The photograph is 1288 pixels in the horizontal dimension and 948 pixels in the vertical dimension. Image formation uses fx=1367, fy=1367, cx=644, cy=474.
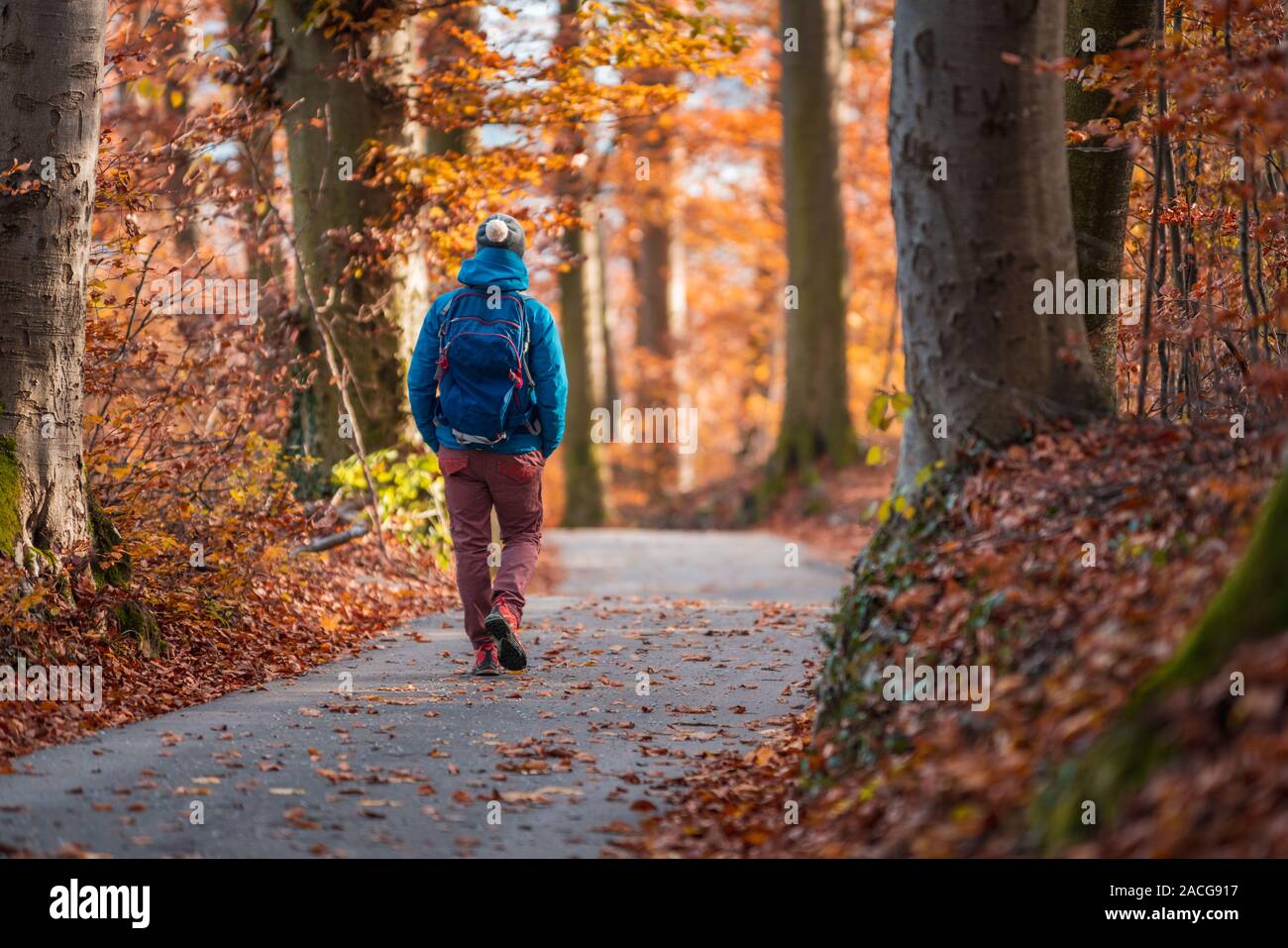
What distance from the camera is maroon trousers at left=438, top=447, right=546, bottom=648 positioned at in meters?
7.95

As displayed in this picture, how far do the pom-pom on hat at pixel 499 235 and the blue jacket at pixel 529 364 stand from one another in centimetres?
4

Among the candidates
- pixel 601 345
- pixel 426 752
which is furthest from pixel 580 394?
pixel 426 752

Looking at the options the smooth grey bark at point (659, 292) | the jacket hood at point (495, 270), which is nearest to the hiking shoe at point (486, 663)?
the jacket hood at point (495, 270)

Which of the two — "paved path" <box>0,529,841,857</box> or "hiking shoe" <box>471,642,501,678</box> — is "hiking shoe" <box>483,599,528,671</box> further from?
"paved path" <box>0,529,841,857</box>

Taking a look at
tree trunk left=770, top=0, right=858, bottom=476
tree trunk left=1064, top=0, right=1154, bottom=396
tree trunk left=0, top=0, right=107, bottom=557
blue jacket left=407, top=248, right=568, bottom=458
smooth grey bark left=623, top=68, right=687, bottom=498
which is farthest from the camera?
smooth grey bark left=623, top=68, right=687, bottom=498

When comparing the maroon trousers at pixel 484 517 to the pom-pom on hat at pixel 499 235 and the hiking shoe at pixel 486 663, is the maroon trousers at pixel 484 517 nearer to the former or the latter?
the hiking shoe at pixel 486 663

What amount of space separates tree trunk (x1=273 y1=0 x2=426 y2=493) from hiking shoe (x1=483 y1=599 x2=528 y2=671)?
15.9ft

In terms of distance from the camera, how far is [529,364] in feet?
25.9

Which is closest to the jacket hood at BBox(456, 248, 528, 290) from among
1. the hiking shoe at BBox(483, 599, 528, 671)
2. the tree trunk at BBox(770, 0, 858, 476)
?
the hiking shoe at BBox(483, 599, 528, 671)

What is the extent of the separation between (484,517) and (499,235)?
1.66 meters

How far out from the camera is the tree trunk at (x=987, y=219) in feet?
19.3

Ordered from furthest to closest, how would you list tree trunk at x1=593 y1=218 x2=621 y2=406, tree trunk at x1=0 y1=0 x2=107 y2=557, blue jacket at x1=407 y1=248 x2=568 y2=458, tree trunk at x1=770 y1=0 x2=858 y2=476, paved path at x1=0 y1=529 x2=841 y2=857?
1. tree trunk at x1=593 y1=218 x2=621 y2=406
2. tree trunk at x1=770 y1=0 x2=858 y2=476
3. blue jacket at x1=407 y1=248 x2=568 y2=458
4. tree trunk at x1=0 y1=0 x2=107 y2=557
5. paved path at x1=0 y1=529 x2=841 y2=857
